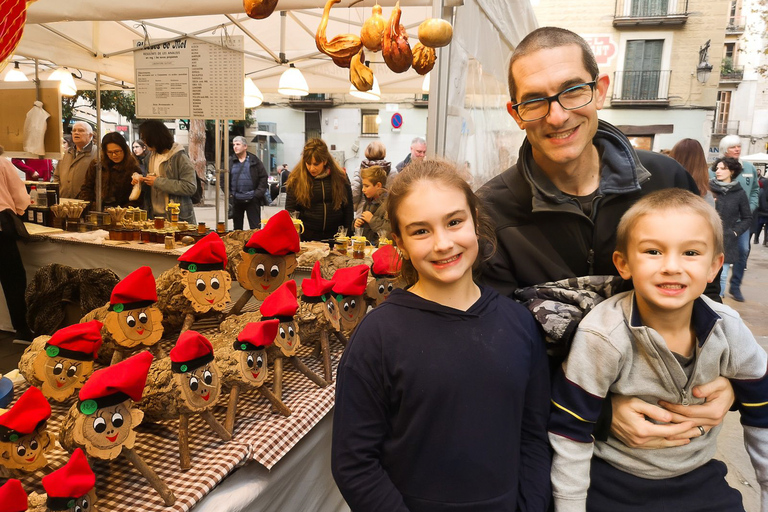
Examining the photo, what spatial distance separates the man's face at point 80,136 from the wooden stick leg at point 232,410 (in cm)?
511

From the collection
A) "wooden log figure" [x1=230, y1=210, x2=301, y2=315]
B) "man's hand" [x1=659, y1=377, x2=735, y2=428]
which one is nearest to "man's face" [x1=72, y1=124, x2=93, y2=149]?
"wooden log figure" [x1=230, y1=210, x2=301, y2=315]

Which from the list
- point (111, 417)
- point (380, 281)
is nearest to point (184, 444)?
point (111, 417)

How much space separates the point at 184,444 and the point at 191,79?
3.82 meters

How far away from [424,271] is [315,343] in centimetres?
123

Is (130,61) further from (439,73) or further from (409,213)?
(409,213)

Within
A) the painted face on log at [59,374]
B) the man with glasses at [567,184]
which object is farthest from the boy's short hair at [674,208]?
the painted face on log at [59,374]

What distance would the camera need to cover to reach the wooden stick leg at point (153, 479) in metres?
1.29

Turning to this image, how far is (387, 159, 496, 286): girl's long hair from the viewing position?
4.07 feet

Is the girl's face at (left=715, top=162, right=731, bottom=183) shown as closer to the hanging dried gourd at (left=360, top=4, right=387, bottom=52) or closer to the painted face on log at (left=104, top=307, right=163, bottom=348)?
the hanging dried gourd at (left=360, top=4, right=387, bottom=52)

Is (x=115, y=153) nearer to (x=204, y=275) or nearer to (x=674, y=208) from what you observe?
(x=204, y=275)

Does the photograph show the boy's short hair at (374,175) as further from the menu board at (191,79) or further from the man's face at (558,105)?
the man's face at (558,105)

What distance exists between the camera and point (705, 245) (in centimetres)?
113

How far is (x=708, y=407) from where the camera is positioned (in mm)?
1189

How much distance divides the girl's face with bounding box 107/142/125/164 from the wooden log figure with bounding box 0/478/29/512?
4827mm
